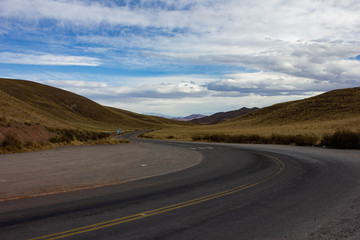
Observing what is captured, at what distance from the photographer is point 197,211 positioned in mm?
7949

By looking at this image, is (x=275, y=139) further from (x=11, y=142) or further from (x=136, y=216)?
(x=136, y=216)

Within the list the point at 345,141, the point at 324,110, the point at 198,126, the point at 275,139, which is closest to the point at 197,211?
the point at 345,141

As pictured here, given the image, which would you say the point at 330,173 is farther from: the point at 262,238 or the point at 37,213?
the point at 37,213

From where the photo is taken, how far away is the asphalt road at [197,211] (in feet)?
20.9

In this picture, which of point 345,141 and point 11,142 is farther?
point 345,141

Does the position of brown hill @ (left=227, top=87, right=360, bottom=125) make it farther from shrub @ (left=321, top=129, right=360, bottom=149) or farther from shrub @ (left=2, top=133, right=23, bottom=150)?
shrub @ (left=2, top=133, right=23, bottom=150)

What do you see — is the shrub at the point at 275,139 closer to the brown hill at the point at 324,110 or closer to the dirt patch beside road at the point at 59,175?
the dirt patch beside road at the point at 59,175

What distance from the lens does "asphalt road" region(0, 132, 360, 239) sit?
6375 millimetres

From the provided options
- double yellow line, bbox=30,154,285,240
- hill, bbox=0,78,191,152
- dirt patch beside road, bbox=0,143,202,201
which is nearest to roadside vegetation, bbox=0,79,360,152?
hill, bbox=0,78,191,152

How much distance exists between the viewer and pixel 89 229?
6.60m

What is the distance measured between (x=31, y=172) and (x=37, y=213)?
7.41 metres

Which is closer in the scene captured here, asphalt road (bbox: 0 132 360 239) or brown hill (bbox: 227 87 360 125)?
asphalt road (bbox: 0 132 360 239)

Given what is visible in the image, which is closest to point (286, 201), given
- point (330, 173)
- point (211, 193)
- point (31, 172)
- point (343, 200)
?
point (343, 200)

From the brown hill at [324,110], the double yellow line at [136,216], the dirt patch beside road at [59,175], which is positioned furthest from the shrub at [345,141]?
the brown hill at [324,110]
